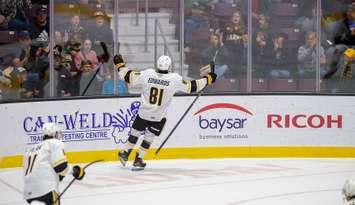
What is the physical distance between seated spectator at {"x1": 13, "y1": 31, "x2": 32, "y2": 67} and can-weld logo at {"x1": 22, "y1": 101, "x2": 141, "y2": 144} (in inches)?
28.0

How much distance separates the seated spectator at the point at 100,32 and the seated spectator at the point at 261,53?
194cm

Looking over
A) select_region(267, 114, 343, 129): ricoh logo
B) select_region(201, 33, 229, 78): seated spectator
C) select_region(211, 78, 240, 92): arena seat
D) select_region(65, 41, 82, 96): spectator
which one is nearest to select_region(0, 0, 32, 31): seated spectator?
select_region(65, 41, 82, 96): spectator

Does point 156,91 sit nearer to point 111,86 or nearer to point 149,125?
point 149,125

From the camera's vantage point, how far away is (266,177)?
32.0ft

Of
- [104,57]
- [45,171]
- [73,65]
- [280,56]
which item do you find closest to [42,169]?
[45,171]

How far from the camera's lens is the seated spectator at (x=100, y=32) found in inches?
434

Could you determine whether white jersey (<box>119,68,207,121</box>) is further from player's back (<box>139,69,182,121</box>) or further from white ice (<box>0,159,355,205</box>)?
white ice (<box>0,159,355,205</box>)

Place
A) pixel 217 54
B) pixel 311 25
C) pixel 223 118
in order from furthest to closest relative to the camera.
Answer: pixel 311 25 → pixel 217 54 → pixel 223 118

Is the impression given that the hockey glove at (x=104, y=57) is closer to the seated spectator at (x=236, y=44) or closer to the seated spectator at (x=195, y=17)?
the seated spectator at (x=195, y=17)

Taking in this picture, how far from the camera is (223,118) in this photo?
444 inches

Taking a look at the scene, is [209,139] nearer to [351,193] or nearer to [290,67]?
[290,67]

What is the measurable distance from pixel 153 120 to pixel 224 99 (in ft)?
4.64

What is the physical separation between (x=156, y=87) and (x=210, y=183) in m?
1.39

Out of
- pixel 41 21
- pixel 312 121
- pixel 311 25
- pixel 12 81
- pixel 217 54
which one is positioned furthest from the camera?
pixel 311 25
